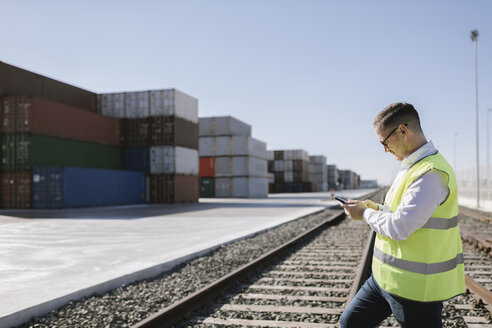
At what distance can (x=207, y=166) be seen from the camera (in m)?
47.5

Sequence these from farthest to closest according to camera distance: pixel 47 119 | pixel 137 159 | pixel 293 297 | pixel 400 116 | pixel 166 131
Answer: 1. pixel 137 159
2. pixel 166 131
3. pixel 47 119
4. pixel 293 297
5. pixel 400 116

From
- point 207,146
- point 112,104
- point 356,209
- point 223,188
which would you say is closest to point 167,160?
point 112,104

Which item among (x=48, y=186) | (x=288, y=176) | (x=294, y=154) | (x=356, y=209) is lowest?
(x=48, y=186)

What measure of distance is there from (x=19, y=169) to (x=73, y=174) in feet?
10.0

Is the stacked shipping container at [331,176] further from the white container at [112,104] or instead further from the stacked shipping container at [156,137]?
the white container at [112,104]

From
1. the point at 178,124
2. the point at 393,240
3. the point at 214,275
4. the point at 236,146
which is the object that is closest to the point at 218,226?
the point at 214,275

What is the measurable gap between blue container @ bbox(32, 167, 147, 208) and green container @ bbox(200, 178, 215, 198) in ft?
58.5

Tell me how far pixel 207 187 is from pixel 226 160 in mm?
3648

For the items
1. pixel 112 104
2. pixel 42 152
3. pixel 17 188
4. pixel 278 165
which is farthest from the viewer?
pixel 278 165

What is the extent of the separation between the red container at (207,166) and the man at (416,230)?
4511 cm

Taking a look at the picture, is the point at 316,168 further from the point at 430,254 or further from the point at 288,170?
the point at 430,254

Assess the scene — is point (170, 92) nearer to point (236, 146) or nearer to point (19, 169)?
point (19, 169)

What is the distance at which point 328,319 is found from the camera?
494cm

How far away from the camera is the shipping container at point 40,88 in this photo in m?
26.5
